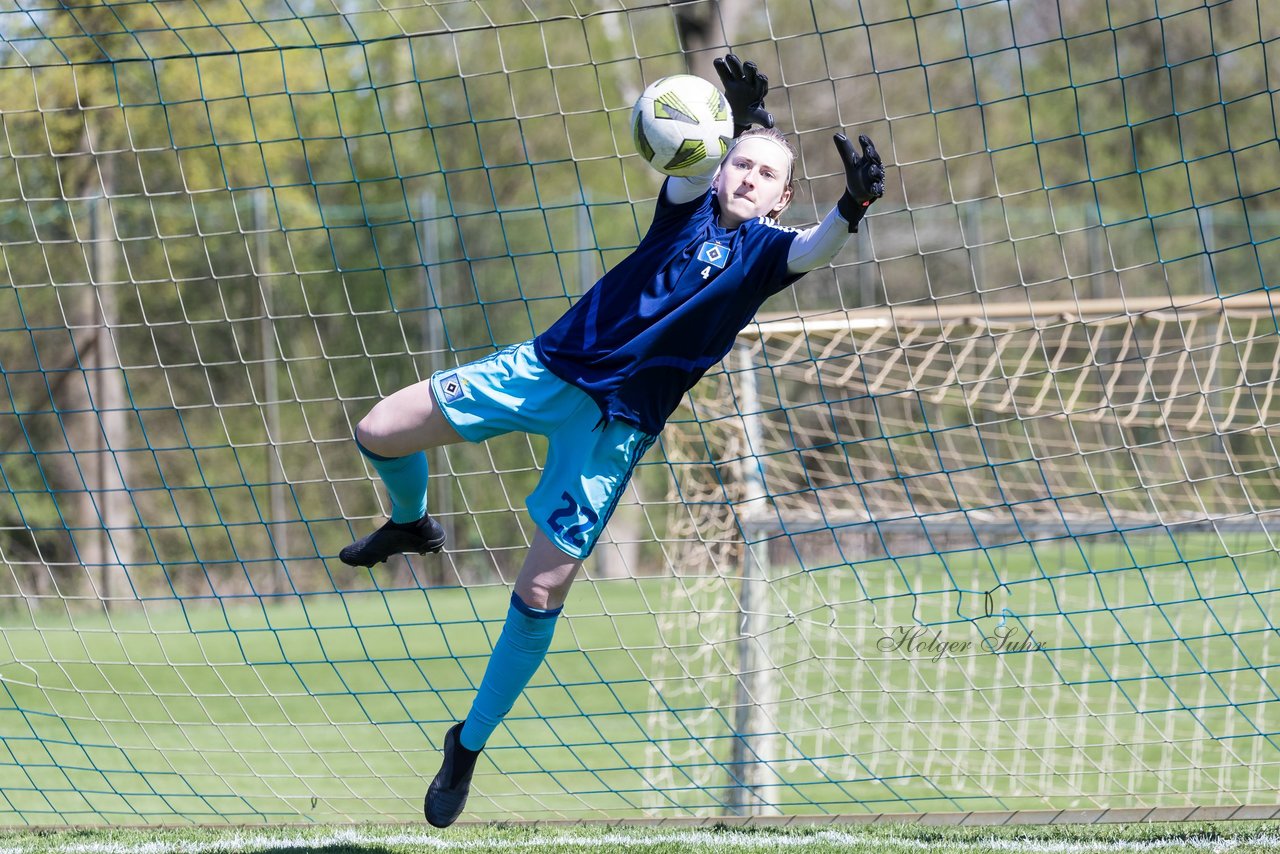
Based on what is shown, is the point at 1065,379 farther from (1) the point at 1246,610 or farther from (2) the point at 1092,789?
(2) the point at 1092,789

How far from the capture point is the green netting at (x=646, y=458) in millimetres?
4406

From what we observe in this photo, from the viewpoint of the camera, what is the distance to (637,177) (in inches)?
582

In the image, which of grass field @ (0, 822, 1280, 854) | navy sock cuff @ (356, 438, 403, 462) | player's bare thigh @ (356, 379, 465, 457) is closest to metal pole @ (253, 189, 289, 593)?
grass field @ (0, 822, 1280, 854)

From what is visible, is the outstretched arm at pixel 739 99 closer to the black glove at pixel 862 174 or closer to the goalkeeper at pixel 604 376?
the goalkeeper at pixel 604 376

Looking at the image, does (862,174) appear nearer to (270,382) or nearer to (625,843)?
(625,843)

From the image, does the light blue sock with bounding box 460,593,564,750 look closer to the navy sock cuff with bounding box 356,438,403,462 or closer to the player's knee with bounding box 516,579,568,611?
the player's knee with bounding box 516,579,568,611

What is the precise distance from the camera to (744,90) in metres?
3.11

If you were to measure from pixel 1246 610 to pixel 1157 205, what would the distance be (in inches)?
382

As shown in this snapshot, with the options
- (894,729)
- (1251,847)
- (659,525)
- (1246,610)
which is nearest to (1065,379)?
(1246,610)

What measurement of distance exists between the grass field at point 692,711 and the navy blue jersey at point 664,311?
33.8 inches

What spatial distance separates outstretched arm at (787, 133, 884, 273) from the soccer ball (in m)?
0.28

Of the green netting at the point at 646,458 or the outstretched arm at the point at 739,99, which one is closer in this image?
the outstretched arm at the point at 739,99

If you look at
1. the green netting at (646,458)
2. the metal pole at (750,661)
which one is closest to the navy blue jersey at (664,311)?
the green netting at (646,458)

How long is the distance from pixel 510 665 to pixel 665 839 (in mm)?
973
